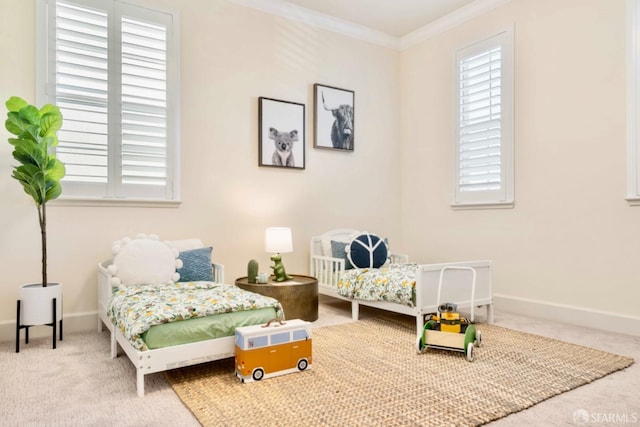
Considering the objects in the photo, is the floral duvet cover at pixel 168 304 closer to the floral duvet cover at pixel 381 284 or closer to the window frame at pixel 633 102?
the floral duvet cover at pixel 381 284

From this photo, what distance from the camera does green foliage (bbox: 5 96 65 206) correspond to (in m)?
2.98

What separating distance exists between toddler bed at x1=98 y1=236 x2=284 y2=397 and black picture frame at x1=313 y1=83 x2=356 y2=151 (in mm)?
1963

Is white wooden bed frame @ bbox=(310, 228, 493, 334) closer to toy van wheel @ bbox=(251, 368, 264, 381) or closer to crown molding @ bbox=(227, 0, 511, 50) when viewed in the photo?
toy van wheel @ bbox=(251, 368, 264, 381)

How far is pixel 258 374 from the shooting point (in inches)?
94.7

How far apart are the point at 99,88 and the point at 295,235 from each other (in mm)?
2235

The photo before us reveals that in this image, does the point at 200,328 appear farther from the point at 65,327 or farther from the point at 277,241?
the point at 65,327

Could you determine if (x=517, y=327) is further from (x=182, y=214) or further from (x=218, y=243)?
(x=182, y=214)

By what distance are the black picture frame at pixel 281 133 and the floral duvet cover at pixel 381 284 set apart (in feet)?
4.36

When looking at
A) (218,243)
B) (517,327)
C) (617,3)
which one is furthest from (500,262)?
(218,243)

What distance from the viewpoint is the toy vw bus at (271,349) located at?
238 centimetres

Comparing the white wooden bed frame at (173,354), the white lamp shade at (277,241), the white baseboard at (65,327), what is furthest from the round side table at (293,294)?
the white baseboard at (65,327)

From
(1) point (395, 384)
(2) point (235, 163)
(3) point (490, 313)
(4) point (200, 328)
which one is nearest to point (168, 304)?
(4) point (200, 328)

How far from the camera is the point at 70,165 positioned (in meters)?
3.51

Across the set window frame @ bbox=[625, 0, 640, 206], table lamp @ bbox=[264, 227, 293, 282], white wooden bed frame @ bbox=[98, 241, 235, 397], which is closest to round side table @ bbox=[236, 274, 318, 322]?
table lamp @ bbox=[264, 227, 293, 282]
